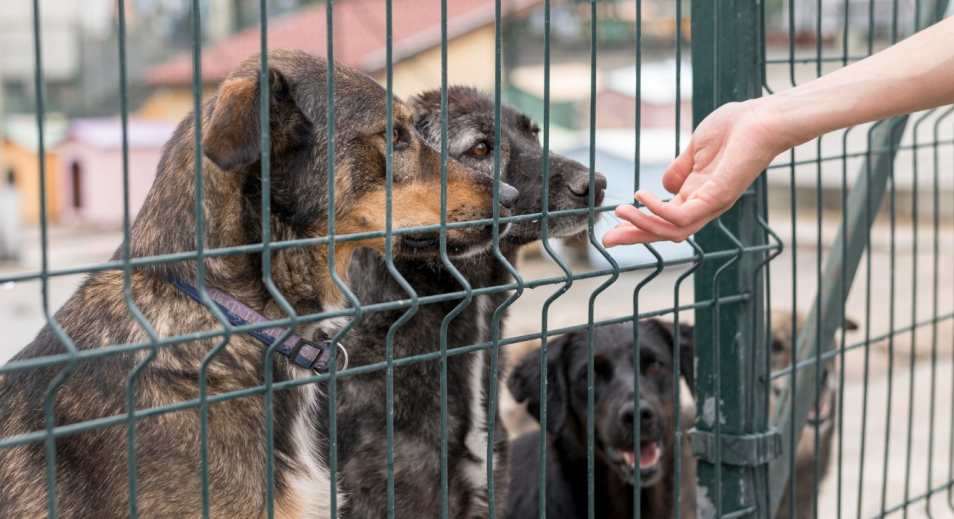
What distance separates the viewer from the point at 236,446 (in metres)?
2.40

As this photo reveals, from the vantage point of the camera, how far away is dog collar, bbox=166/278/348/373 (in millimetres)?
2426

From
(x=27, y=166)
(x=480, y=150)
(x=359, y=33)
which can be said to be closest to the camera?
(x=480, y=150)

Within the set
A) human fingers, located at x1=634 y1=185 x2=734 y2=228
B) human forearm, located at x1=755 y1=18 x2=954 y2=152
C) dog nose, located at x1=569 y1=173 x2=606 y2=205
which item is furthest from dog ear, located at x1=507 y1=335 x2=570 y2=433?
human forearm, located at x1=755 y1=18 x2=954 y2=152

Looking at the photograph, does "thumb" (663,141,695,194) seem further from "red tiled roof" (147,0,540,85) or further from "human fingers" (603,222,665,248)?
"red tiled roof" (147,0,540,85)

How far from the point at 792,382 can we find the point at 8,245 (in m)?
17.2

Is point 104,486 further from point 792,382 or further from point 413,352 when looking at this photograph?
point 792,382

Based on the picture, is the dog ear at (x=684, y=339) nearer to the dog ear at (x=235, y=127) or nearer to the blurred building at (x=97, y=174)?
the dog ear at (x=235, y=127)

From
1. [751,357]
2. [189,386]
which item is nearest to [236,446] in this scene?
[189,386]

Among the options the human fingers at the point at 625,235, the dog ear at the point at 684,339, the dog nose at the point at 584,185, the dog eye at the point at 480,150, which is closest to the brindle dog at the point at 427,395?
the dog nose at the point at 584,185

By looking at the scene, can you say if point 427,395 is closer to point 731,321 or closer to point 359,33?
point 731,321

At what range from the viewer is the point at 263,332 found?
2512mm

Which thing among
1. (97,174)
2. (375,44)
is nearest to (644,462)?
(97,174)

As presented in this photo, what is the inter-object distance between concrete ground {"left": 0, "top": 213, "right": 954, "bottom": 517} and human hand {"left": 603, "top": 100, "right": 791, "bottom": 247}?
4.03 ft

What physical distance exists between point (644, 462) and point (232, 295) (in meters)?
2.28
